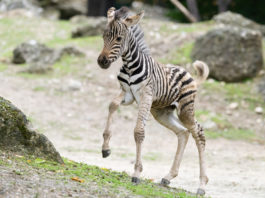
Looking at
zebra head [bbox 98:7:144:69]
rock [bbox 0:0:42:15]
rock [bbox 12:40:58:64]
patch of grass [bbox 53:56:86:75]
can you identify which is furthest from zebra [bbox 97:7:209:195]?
rock [bbox 0:0:42:15]

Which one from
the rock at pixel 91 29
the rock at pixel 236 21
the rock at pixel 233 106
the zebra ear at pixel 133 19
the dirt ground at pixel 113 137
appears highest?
the rock at pixel 236 21

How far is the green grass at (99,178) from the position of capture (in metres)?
5.44

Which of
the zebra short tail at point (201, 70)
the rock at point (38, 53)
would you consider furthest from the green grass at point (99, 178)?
the rock at point (38, 53)

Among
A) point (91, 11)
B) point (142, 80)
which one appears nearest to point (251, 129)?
point (142, 80)

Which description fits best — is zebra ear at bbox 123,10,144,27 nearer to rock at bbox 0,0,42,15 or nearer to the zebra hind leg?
the zebra hind leg

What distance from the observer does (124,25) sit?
20.8 ft

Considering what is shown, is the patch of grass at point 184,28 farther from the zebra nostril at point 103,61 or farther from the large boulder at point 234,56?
the zebra nostril at point 103,61

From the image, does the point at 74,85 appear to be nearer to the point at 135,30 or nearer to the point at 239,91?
the point at 239,91

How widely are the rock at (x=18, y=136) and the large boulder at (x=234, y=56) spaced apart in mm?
10931

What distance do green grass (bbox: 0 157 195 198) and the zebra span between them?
26 centimetres

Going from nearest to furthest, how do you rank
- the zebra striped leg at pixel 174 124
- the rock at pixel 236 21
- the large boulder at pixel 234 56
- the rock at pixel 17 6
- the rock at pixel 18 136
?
the rock at pixel 18 136, the zebra striped leg at pixel 174 124, the large boulder at pixel 234 56, the rock at pixel 236 21, the rock at pixel 17 6

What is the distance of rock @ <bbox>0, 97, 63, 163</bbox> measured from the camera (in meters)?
5.72

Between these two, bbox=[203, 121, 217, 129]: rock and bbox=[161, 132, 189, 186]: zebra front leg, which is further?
bbox=[203, 121, 217, 129]: rock

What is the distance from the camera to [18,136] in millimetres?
5848
